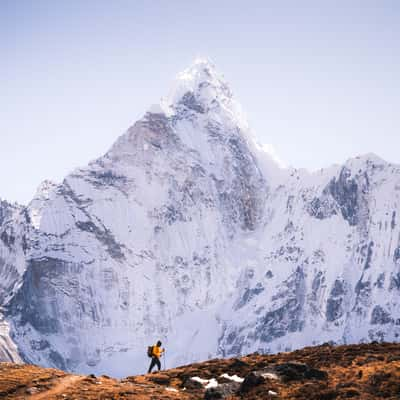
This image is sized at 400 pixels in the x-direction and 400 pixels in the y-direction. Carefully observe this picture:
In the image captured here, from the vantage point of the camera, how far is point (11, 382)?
45344 millimetres

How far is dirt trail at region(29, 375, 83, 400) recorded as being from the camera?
1655 inches

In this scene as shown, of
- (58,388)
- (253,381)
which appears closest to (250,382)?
(253,381)

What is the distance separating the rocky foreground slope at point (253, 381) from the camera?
40188 millimetres

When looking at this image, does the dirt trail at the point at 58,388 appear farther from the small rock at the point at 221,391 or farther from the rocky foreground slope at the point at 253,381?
the small rock at the point at 221,391

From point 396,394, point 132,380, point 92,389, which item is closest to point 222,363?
point 132,380

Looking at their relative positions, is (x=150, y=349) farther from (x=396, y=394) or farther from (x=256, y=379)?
(x=396, y=394)

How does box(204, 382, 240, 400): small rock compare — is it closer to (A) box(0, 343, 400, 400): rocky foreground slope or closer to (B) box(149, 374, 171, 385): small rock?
(A) box(0, 343, 400, 400): rocky foreground slope

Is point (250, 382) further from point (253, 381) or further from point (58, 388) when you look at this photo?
point (58, 388)

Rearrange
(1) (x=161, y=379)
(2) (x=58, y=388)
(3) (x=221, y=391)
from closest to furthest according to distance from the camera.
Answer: (3) (x=221, y=391)
(2) (x=58, y=388)
(1) (x=161, y=379)

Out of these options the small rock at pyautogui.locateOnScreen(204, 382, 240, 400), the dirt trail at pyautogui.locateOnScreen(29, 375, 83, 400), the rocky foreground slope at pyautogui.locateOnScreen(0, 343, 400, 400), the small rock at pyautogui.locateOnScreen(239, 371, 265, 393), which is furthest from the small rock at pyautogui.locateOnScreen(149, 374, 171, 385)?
the small rock at pyautogui.locateOnScreen(239, 371, 265, 393)

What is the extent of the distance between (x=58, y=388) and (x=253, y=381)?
979 centimetres

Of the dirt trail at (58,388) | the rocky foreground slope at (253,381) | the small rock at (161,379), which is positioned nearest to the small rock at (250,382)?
the rocky foreground slope at (253,381)

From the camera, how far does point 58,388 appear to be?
43.8 m

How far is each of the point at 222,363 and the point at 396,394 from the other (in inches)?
558
